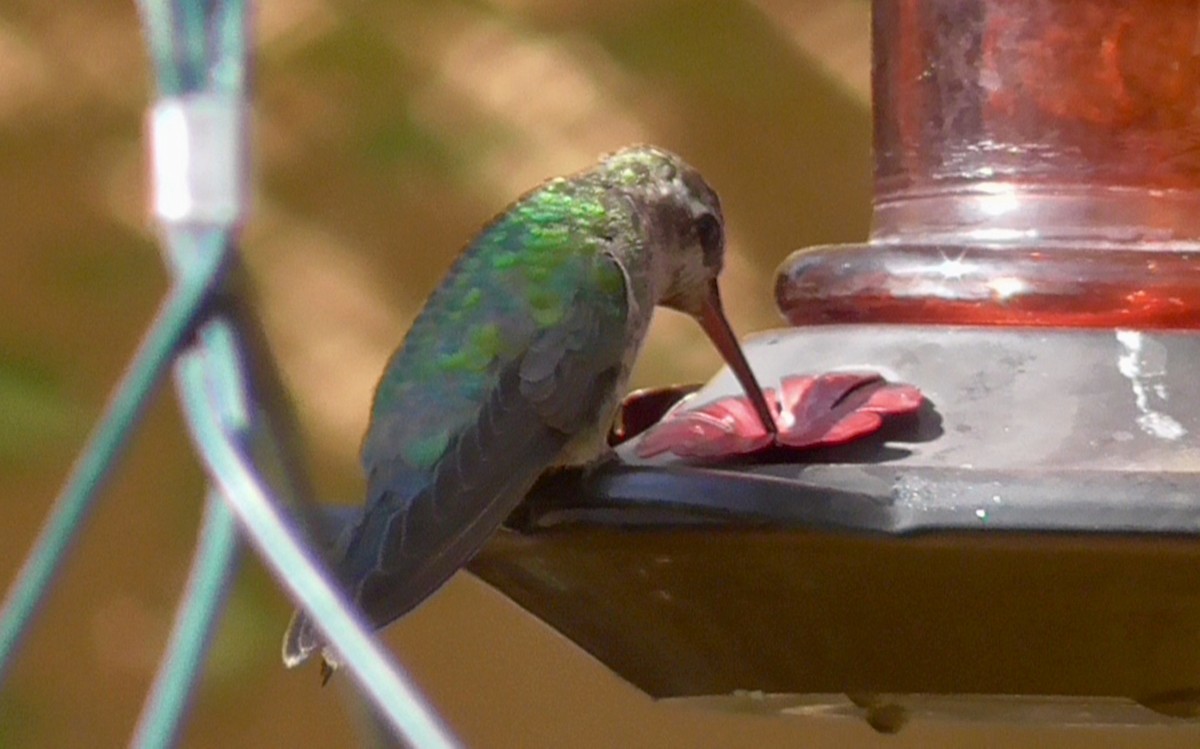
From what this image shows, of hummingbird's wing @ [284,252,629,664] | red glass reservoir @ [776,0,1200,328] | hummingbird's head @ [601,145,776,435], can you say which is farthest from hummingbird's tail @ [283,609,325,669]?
hummingbird's head @ [601,145,776,435]

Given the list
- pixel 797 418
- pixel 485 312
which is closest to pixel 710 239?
pixel 485 312

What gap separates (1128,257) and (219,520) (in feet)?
2.72

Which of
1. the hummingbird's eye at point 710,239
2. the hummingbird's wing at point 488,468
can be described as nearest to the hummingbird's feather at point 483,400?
the hummingbird's wing at point 488,468

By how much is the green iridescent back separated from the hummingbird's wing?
0.01 meters

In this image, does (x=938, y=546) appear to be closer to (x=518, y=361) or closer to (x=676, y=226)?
(x=518, y=361)

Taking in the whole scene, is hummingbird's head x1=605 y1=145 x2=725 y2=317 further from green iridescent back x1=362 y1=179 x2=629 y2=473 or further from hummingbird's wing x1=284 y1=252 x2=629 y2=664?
hummingbird's wing x1=284 y1=252 x2=629 y2=664

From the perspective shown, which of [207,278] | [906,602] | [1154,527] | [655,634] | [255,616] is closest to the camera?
[207,278]

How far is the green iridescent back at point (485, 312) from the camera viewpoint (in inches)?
49.3

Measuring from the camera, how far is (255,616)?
2.62 meters

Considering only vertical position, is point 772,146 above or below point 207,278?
below

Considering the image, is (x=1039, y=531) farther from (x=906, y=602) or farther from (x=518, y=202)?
(x=518, y=202)

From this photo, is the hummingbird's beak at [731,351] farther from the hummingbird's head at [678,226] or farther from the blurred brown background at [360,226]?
the blurred brown background at [360,226]

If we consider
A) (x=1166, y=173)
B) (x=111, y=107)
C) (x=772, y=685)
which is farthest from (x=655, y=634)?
(x=111, y=107)

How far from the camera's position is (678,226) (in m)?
1.62
